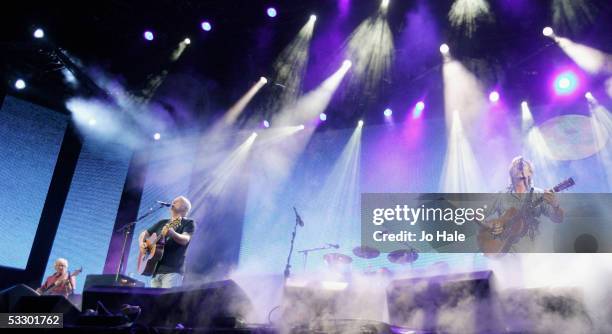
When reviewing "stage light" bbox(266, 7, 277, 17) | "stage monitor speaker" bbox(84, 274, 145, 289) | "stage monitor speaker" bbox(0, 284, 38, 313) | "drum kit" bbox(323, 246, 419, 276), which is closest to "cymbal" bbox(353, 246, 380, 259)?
"drum kit" bbox(323, 246, 419, 276)

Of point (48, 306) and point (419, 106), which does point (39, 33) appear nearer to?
point (48, 306)

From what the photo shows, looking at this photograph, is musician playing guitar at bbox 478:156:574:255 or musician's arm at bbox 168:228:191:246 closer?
musician's arm at bbox 168:228:191:246

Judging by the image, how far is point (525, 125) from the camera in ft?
24.1

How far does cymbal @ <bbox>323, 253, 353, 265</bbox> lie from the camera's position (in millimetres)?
6809

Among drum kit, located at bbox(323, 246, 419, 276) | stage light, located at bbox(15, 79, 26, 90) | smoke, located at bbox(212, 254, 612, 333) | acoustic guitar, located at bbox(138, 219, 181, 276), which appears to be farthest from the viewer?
stage light, located at bbox(15, 79, 26, 90)

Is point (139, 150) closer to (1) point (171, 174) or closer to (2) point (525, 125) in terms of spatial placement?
(1) point (171, 174)

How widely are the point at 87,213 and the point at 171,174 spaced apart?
1.74m

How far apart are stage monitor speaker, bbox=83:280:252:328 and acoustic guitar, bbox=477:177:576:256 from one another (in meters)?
4.14

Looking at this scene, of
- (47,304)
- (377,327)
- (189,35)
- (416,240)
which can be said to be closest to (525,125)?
(416,240)

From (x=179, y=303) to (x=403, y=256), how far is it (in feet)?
17.0

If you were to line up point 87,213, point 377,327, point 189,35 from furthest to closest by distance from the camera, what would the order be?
1. point 87,213
2. point 189,35
3. point 377,327

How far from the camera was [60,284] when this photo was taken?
5.90m

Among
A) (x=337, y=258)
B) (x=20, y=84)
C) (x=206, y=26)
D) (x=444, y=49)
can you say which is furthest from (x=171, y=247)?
(x=444, y=49)

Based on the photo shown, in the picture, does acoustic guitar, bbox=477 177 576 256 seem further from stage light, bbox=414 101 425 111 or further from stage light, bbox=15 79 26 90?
stage light, bbox=15 79 26 90
